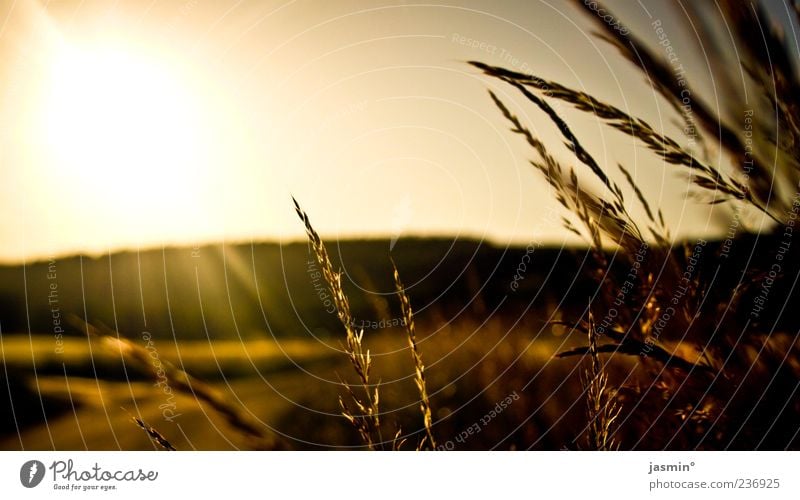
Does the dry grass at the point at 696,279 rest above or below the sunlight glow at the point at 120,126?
below

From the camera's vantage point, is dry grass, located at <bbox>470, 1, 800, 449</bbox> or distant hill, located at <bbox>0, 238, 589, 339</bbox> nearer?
dry grass, located at <bbox>470, 1, 800, 449</bbox>

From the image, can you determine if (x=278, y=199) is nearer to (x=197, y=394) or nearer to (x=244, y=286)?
(x=244, y=286)

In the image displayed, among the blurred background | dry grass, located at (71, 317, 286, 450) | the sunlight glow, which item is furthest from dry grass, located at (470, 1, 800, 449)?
the sunlight glow

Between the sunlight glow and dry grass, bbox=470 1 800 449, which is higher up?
the sunlight glow

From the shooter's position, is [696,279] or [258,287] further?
[258,287]

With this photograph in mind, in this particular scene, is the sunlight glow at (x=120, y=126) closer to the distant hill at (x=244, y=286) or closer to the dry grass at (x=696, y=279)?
the distant hill at (x=244, y=286)

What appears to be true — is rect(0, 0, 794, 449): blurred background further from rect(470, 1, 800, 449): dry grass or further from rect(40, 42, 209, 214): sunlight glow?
rect(470, 1, 800, 449): dry grass

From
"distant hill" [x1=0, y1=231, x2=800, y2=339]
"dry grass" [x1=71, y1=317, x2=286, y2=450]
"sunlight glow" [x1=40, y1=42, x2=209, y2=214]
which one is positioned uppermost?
"sunlight glow" [x1=40, y1=42, x2=209, y2=214]

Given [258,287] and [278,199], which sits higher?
[278,199]

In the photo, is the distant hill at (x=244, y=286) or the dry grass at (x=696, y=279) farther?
the distant hill at (x=244, y=286)

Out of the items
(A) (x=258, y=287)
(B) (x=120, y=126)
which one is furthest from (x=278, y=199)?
(B) (x=120, y=126)

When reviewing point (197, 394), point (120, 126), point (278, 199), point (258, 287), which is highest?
point (120, 126)

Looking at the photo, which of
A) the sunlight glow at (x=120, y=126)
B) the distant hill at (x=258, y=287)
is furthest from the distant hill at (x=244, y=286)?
the sunlight glow at (x=120, y=126)
